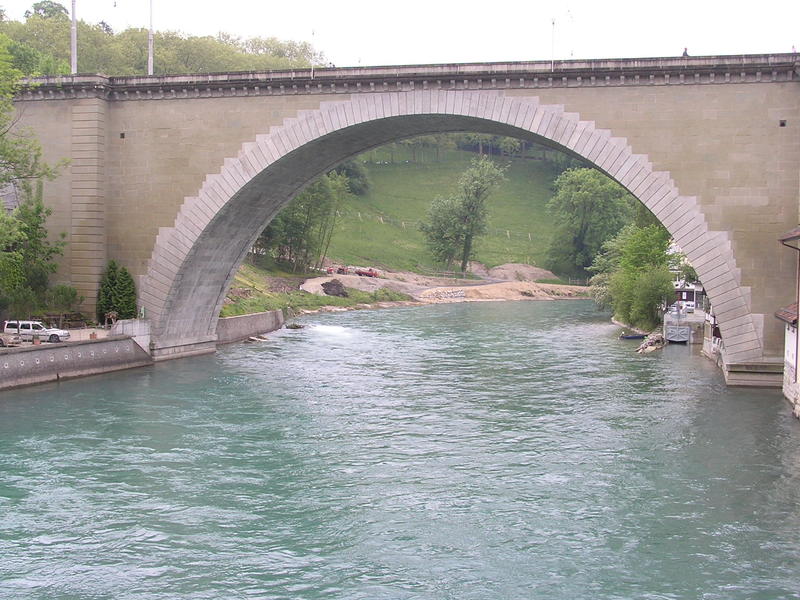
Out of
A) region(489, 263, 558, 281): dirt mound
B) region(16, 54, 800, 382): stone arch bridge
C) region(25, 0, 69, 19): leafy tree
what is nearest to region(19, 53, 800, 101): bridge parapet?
region(16, 54, 800, 382): stone arch bridge

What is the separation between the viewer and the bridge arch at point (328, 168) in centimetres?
3328

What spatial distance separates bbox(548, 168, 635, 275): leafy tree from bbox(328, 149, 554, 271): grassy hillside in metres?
5.47

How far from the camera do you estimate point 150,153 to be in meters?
40.6

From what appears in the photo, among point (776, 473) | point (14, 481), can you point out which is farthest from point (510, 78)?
point (14, 481)

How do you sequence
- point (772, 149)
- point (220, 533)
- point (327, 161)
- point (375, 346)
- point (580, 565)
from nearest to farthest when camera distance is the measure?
point (580, 565), point (220, 533), point (772, 149), point (327, 161), point (375, 346)

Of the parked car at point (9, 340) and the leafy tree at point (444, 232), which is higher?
the leafy tree at point (444, 232)

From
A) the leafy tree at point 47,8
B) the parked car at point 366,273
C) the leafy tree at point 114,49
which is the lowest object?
the parked car at point 366,273

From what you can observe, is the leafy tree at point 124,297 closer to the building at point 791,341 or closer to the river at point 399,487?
the river at point 399,487

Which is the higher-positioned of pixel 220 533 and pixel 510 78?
pixel 510 78

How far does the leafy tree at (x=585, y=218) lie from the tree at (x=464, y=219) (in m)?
9.69

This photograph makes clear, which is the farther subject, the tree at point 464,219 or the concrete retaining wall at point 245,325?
the tree at point 464,219

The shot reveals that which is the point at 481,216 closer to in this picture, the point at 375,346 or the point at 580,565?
the point at 375,346

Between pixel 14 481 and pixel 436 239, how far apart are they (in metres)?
84.6

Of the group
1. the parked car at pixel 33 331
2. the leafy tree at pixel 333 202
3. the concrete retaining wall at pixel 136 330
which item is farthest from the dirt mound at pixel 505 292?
the parked car at pixel 33 331
